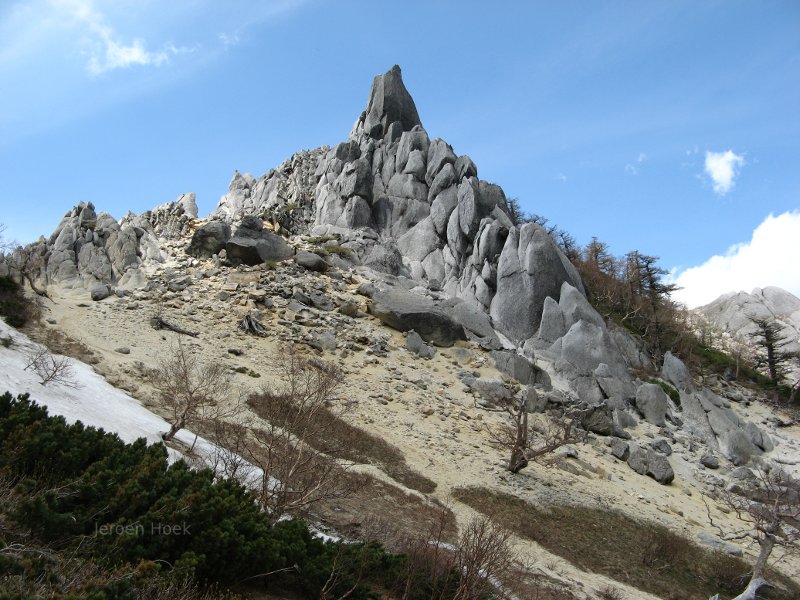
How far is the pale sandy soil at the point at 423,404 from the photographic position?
60.5ft

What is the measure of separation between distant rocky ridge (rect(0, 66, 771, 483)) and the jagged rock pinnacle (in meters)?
4.55

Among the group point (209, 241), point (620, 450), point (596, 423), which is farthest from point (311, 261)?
point (620, 450)

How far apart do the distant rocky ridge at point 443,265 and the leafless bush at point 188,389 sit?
12.9 meters

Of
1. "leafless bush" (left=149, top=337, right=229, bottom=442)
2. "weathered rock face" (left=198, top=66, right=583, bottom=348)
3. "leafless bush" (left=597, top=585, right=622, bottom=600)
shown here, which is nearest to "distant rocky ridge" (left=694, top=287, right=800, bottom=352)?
"weathered rock face" (left=198, top=66, right=583, bottom=348)

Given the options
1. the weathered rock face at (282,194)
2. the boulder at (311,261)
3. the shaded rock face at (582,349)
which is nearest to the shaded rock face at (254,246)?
the boulder at (311,261)

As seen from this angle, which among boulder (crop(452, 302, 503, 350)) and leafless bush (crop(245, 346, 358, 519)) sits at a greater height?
boulder (crop(452, 302, 503, 350))

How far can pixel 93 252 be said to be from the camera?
33.6 meters

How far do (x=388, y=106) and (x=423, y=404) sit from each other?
164ft

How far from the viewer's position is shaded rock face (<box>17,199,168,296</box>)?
31.8m

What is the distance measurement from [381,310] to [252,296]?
24.9ft

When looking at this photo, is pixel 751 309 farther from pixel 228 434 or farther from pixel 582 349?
pixel 228 434

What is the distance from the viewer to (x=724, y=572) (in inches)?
624

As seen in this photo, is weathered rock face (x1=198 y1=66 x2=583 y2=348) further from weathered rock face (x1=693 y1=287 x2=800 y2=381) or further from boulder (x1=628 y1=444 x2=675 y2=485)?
weathered rock face (x1=693 y1=287 x2=800 y2=381)

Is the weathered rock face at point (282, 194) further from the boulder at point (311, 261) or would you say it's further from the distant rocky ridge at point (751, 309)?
the distant rocky ridge at point (751, 309)
